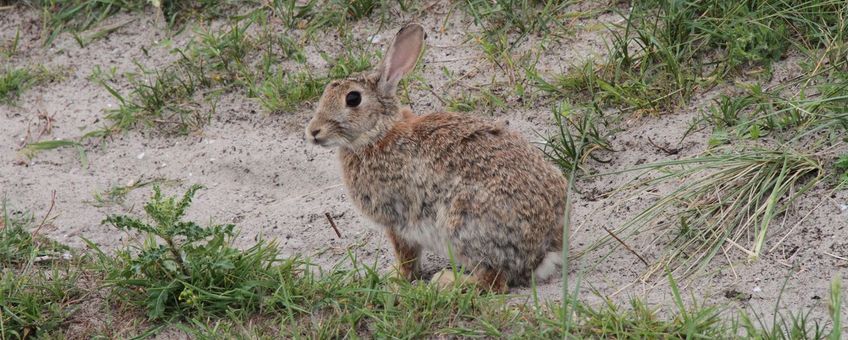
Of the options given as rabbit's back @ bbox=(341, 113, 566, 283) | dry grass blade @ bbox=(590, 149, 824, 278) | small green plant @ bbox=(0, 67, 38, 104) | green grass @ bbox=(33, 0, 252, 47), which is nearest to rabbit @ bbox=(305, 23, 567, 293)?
rabbit's back @ bbox=(341, 113, 566, 283)

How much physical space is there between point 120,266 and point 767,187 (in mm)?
2882

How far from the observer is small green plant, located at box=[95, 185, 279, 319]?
4488 millimetres

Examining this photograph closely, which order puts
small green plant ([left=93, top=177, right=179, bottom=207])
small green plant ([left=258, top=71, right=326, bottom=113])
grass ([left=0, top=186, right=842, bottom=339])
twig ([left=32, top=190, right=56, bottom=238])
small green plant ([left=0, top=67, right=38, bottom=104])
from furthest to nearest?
small green plant ([left=0, top=67, right=38, bottom=104]), small green plant ([left=258, top=71, right=326, bottom=113]), small green plant ([left=93, top=177, right=179, bottom=207]), twig ([left=32, top=190, right=56, bottom=238]), grass ([left=0, top=186, right=842, bottom=339])

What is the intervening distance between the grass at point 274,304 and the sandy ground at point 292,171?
456 millimetres

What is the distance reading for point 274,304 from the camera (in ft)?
14.9

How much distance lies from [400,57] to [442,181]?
742 millimetres

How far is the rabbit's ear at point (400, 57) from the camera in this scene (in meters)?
5.36

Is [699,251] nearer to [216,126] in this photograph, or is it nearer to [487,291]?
[487,291]

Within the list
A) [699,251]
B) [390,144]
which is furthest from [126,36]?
[699,251]

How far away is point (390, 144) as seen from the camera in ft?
17.1

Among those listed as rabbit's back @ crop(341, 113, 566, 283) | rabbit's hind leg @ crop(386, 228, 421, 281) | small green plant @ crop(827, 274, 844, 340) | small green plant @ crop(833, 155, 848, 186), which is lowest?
rabbit's hind leg @ crop(386, 228, 421, 281)

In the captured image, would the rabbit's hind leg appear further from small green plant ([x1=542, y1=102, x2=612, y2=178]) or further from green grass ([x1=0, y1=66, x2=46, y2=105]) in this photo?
green grass ([x1=0, y1=66, x2=46, y2=105])

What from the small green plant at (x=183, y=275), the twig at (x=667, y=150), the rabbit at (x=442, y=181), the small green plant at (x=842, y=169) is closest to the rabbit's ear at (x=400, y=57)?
the rabbit at (x=442, y=181)

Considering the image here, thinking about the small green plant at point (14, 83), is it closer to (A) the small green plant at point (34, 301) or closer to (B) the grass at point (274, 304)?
(A) the small green plant at point (34, 301)
